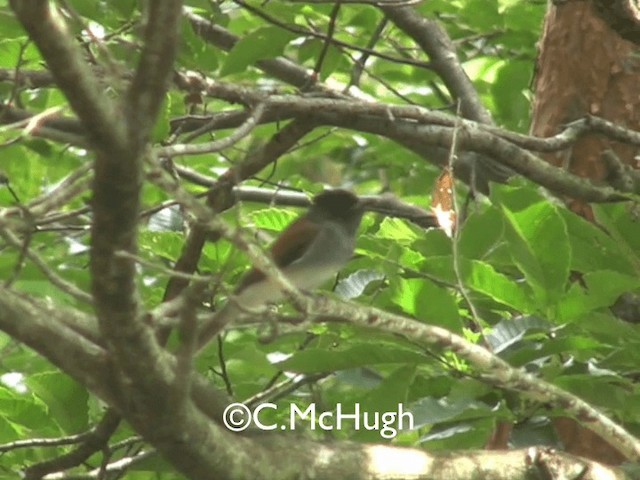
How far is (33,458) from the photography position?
13.3 feet

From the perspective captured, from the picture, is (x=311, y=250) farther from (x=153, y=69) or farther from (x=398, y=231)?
(x=153, y=69)

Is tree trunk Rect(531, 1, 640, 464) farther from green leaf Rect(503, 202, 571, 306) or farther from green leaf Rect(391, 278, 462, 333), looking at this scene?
green leaf Rect(391, 278, 462, 333)

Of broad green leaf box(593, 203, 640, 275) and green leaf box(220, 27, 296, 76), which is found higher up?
green leaf box(220, 27, 296, 76)

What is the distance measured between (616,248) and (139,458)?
156 centimetres

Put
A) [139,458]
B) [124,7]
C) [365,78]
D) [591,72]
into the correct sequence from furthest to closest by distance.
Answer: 1. [365,78]
2. [591,72]
3. [124,7]
4. [139,458]

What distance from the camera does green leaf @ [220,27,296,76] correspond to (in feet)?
14.4

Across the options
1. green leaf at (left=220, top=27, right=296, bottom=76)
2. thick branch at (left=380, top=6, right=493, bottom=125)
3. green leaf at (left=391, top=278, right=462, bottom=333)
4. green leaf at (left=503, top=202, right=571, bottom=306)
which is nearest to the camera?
green leaf at (left=391, top=278, right=462, bottom=333)

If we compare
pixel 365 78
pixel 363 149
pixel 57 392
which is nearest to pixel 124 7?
pixel 57 392

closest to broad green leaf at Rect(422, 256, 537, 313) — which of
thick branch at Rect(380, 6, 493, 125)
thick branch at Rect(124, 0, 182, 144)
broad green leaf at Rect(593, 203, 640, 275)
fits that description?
broad green leaf at Rect(593, 203, 640, 275)

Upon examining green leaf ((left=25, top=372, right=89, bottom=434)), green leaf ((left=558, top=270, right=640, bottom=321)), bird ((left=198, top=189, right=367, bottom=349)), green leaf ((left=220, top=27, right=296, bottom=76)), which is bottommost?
green leaf ((left=25, top=372, right=89, bottom=434))

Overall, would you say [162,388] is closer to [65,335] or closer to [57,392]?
[65,335]

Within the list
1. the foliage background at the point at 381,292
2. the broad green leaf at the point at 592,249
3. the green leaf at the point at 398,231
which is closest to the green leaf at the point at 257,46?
the foliage background at the point at 381,292

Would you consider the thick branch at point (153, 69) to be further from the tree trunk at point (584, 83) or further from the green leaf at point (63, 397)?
the tree trunk at point (584, 83)

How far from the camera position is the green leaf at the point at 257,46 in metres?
4.38
